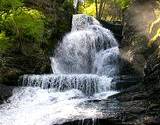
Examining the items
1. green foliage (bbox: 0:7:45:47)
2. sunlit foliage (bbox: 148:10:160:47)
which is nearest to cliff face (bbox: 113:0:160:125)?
sunlit foliage (bbox: 148:10:160:47)

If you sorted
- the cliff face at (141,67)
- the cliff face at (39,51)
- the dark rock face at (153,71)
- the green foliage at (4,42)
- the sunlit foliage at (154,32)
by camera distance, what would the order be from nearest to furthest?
the cliff face at (141,67)
the dark rock face at (153,71)
the sunlit foliage at (154,32)
the green foliage at (4,42)
the cliff face at (39,51)

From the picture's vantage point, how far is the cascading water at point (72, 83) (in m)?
17.7

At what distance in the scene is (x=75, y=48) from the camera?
3209cm

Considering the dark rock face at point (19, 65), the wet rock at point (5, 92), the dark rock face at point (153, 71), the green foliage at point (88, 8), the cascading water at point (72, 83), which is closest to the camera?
the cascading water at point (72, 83)

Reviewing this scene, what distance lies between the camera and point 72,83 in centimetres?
2338

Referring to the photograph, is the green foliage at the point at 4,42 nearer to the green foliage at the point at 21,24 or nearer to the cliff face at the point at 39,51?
the cliff face at the point at 39,51

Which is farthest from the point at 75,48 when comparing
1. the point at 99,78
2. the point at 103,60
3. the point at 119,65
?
the point at 99,78

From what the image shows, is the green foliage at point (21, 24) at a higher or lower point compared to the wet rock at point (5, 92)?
higher

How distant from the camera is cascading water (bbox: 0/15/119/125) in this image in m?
17.7

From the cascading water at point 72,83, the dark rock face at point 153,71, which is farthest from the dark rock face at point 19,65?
the dark rock face at point 153,71

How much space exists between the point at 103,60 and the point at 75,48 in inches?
144

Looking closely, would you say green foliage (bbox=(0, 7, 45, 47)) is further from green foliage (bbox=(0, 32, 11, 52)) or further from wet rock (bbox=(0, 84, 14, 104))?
wet rock (bbox=(0, 84, 14, 104))

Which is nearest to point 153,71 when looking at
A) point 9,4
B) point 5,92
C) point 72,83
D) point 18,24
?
point 72,83

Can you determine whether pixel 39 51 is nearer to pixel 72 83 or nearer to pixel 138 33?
pixel 72 83
